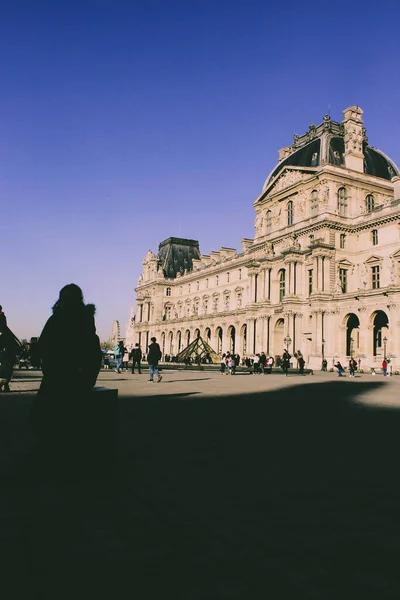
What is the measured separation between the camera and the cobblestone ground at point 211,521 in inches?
114

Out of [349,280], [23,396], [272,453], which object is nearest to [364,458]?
[272,453]

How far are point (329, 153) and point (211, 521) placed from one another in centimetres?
5406

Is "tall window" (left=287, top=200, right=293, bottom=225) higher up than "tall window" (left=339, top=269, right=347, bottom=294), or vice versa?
"tall window" (left=287, top=200, right=293, bottom=225)

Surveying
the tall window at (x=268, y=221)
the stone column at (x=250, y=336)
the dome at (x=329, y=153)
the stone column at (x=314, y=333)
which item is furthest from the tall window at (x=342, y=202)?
the stone column at (x=250, y=336)

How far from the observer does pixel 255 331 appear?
2296 inches

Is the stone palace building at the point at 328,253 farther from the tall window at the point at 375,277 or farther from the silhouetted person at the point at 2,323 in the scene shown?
the silhouetted person at the point at 2,323

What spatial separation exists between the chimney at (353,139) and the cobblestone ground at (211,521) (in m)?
50.8

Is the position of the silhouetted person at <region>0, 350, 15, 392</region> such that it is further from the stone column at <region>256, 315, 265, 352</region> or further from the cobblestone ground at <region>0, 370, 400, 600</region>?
the stone column at <region>256, 315, 265, 352</region>

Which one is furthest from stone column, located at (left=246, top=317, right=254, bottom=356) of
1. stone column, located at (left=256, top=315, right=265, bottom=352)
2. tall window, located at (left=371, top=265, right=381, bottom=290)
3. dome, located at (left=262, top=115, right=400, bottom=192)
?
dome, located at (left=262, top=115, right=400, bottom=192)

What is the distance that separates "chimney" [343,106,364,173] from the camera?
5338cm

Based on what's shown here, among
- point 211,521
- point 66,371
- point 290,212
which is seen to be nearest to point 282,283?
point 290,212

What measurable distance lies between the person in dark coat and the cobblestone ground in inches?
22.3

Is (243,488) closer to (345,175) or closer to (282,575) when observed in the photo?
(282,575)

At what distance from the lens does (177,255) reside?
329ft
